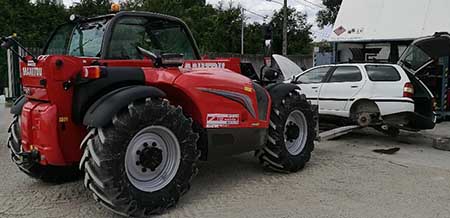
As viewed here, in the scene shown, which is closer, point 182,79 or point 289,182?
point 182,79

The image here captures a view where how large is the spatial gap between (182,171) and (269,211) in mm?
972

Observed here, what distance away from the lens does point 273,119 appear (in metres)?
5.85

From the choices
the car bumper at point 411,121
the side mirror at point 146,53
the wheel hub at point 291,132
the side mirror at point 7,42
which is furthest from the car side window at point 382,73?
the side mirror at point 7,42

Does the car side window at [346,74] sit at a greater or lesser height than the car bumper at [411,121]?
greater

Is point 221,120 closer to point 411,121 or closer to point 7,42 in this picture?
point 7,42

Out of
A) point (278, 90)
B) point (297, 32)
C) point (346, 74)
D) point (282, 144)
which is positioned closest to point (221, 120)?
point (282, 144)

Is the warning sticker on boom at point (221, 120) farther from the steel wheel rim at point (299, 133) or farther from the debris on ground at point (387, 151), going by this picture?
the debris on ground at point (387, 151)

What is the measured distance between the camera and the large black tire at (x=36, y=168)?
4902 mm

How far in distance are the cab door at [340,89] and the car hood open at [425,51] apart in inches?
45.0

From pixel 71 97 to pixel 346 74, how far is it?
6.68 m

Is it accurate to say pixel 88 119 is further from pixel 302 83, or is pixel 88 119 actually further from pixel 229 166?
pixel 302 83

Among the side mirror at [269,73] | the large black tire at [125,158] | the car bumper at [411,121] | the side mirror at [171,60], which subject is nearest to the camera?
the large black tire at [125,158]

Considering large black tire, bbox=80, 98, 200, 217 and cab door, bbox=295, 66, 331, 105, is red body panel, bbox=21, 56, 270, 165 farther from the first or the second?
cab door, bbox=295, 66, 331, 105

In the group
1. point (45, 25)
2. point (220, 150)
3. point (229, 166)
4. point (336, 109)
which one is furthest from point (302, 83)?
point (45, 25)
